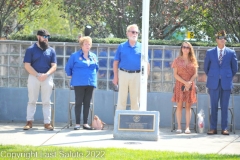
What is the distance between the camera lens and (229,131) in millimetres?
14438

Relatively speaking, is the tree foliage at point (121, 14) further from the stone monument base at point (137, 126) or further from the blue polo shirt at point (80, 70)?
the stone monument base at point (137, 126)

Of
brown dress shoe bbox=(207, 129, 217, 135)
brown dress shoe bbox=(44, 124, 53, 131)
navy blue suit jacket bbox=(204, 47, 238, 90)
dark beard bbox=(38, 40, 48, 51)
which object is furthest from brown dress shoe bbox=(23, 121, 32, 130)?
navy blue suit jacket bbox=(204, 47, 238, 90)

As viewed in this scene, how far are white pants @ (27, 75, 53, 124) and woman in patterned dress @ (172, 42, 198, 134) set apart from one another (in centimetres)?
253

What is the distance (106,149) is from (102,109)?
13.7ft

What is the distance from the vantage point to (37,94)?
1397 cm

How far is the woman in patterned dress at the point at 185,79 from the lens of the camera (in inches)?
550

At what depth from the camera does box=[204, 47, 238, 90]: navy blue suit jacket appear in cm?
1387

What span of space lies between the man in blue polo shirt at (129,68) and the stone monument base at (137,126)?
1207 millimetres

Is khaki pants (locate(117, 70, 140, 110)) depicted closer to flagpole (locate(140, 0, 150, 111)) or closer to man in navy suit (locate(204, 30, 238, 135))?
flagpole (locate(140, 0, 150, 111))

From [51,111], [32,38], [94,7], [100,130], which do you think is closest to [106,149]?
[100,130]

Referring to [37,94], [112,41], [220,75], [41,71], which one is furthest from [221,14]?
[37,94]

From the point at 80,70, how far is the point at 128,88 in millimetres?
1030

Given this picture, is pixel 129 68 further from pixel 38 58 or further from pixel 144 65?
pixel 38 58

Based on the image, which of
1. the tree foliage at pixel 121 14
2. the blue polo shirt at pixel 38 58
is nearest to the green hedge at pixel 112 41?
the blue polo shirt at pixel 38 58
